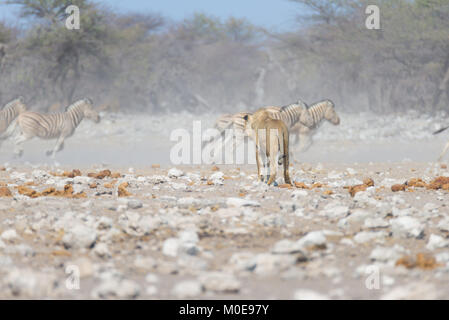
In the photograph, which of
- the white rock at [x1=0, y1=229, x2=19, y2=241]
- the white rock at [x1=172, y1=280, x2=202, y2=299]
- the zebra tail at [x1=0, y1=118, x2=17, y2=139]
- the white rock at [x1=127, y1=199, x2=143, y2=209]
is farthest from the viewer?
the zebra tail at [x1=0, y1=118, x2=17, y2=139]

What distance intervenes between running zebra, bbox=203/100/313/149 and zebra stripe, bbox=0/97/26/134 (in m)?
4.37

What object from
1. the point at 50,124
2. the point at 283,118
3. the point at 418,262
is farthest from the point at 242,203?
the point at 50,124

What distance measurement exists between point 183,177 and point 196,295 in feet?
16.6

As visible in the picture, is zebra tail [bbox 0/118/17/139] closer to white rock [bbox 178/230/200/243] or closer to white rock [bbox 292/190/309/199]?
white rock [bbox 292/190/309/199]

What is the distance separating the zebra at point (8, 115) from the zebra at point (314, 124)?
224 inches

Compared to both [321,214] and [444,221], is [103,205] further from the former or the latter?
[444,221]

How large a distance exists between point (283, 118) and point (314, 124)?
1.34 metres

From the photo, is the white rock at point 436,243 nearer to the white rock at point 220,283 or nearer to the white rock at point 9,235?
the white rock at point 220,283

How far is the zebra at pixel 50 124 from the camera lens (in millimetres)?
13094

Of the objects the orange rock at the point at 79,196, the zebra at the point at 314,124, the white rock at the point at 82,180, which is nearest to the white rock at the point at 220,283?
the orange rock at the point at 79,196

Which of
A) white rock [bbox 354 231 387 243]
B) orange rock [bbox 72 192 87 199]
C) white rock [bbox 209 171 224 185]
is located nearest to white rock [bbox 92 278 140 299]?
white rock [bbox 354 231 387 243]

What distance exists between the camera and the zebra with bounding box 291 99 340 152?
12.6 metres

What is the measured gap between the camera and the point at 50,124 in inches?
527

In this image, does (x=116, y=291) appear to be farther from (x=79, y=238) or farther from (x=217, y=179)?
(x=217, y=179)
